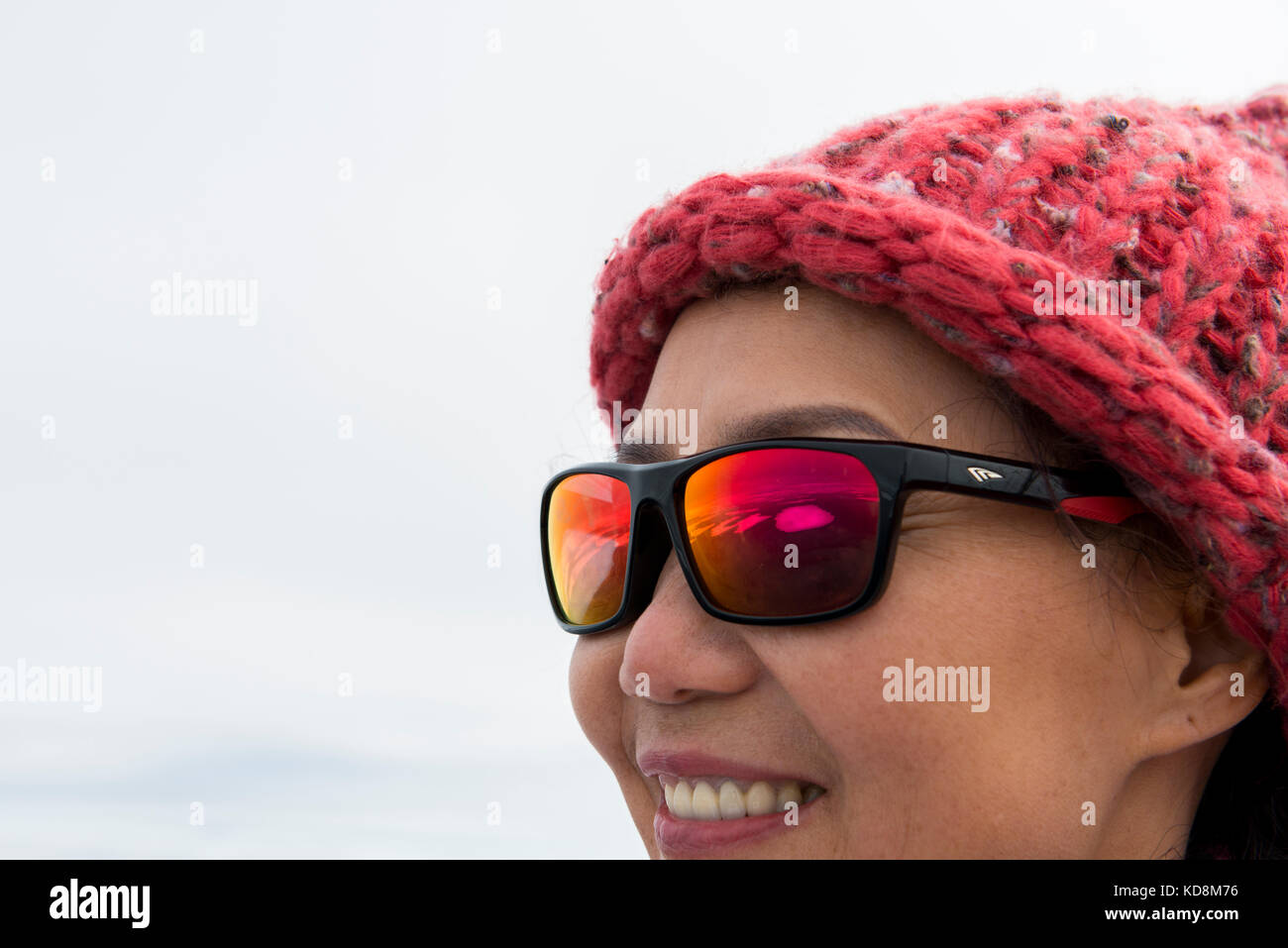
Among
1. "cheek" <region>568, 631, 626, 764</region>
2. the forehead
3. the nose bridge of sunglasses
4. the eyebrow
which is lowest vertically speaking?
"cheek" <region>568, 631, 626, 764</region>

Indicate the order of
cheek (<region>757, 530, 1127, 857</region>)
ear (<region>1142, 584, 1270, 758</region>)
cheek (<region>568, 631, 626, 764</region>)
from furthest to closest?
cheek (<region>568, 631, 626, 764</region>) < ear (<region>1142, 584, 1270, 758</region>) < cheek (<region>757, 530, 1127, 857</region>)

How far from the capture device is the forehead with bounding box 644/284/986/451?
5.96 ft

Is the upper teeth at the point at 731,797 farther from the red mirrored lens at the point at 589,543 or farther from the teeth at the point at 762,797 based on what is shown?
the red mirrored lens at the point at 589,543

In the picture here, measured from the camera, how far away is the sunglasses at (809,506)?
172 centimetres

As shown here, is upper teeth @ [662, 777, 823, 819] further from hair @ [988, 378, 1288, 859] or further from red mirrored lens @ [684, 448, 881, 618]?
hair @ [988, 378, 1288, 859]

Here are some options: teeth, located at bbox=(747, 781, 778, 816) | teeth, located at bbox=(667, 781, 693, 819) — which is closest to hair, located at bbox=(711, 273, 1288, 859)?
teeth, located at bbox=(747, 781, 778, 816)

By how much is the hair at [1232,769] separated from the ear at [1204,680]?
0.02 metres

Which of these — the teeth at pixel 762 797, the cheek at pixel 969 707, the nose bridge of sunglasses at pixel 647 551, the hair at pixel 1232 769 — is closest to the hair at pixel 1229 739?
the hair at pixel 1232 769

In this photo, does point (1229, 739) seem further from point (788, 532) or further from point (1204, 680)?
point (788, 532)
